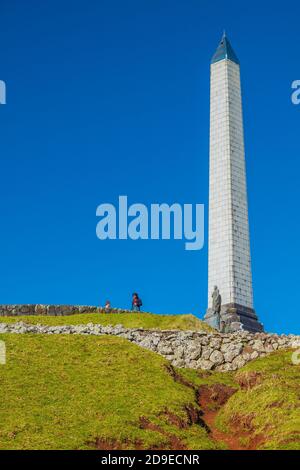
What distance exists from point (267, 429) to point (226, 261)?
31.2 meters

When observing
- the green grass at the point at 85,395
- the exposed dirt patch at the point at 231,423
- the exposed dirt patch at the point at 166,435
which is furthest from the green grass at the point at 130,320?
the exposed dirt patch at the point at 166,435

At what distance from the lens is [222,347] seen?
33.8m

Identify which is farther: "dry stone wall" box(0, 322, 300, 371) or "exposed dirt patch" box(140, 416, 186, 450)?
"dry stone wall" box(0, 322, 300, 371)

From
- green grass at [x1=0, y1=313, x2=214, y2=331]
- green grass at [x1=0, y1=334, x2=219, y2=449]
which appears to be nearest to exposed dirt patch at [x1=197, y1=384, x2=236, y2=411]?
green grass at [x1=0, y1=334, x2=219, y2=449]

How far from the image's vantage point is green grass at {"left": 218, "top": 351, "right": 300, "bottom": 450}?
71.8 ft

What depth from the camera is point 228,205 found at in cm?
5491

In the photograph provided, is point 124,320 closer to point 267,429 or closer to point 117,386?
point 117,386

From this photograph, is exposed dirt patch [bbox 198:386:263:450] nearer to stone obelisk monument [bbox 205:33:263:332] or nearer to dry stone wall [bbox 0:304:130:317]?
dry stone wall [bbox 0:304:130:317]

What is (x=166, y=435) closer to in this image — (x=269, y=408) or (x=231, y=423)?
(x=231, y=423)

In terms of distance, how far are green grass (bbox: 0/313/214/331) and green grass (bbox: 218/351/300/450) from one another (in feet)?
38.4

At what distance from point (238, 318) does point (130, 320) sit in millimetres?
11604

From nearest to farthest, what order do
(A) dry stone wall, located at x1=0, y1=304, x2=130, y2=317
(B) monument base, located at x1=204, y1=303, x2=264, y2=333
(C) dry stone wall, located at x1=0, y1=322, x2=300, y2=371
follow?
(C) dry stone wall, located at x1=0, y1=322, x2=300, y2=371 < (A) dry stone wall, located at x1=0, y1=304, x2=130, y2=317 < (B) monument base, located at x1=204, y1=303, x2=264, y2=333

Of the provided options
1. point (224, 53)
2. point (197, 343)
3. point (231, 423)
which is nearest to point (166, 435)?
point (231, 423)
